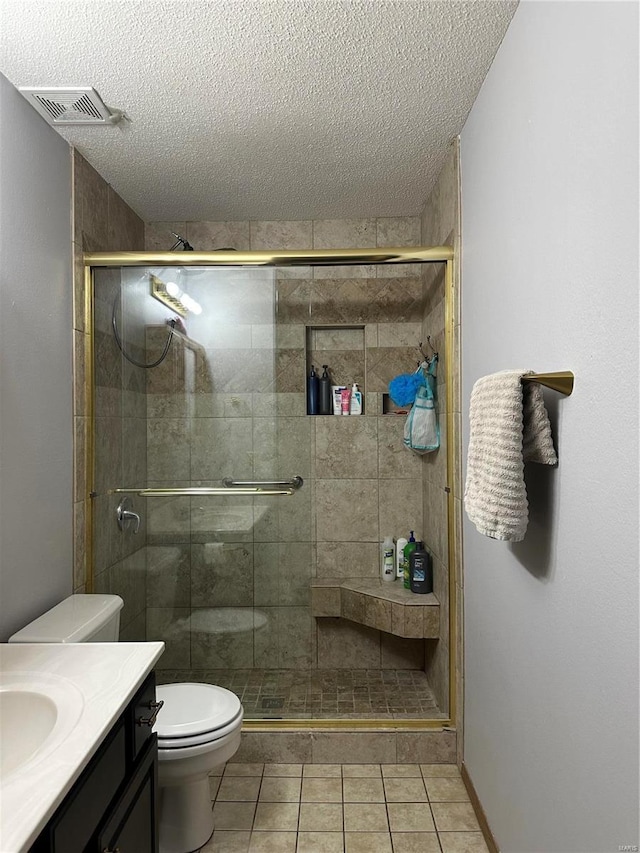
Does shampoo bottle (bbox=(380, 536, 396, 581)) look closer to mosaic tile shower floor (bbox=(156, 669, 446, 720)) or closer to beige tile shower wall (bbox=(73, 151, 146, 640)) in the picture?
mosaic tile shower floor (bbox=(156, 669, 446, 720))

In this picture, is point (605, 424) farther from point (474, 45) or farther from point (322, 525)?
point (322, 525)

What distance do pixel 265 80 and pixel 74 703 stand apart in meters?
1.85

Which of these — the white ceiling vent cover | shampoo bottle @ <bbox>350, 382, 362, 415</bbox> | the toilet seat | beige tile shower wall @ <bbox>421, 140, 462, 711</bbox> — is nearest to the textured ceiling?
the white ceiling vent cover

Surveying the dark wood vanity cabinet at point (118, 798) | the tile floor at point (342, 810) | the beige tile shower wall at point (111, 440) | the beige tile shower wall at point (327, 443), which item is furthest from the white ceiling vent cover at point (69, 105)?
the tile floor at point (342, 810)

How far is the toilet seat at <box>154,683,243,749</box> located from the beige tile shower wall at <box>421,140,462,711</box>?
36.5 inches

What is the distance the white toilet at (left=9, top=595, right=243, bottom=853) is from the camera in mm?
1898

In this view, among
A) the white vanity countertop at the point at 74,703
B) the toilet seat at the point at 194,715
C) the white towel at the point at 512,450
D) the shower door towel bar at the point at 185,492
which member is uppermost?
the white towel at the point at 512,450

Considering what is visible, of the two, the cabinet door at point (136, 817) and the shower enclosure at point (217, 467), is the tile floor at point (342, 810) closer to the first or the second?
the shower enclosure at point (217, 467)

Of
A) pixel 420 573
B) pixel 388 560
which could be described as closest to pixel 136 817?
pixel 420 573

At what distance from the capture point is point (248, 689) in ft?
8.36

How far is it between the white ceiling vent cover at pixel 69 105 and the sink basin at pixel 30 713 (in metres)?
1.78

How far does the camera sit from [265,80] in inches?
75.8

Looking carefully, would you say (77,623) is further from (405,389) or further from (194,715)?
(405,389)

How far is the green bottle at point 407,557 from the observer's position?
2.96 metres
